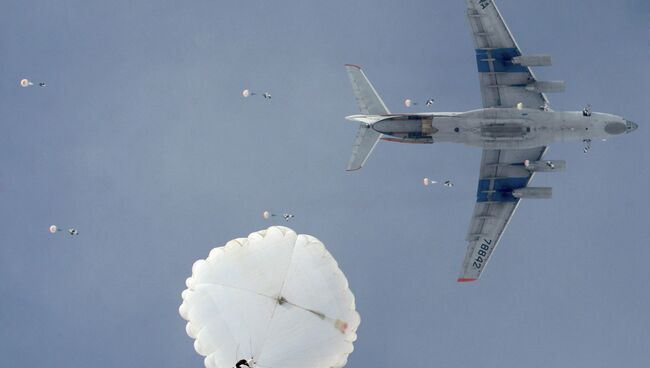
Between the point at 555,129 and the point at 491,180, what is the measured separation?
9.33m

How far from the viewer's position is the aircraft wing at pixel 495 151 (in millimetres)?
82000

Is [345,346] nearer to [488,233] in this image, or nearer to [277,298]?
[277,298]

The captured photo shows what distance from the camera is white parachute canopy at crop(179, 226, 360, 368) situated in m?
66.4

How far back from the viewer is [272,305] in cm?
6688

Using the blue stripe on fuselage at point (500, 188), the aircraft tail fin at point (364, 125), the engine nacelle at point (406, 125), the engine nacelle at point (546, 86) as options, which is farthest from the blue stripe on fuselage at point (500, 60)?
the blue stripe on fuselage at point (500, 188)

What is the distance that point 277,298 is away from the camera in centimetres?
6712

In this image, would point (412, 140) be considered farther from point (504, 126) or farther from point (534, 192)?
point (534, 192)

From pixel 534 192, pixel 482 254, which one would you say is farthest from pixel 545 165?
pixel 482 254

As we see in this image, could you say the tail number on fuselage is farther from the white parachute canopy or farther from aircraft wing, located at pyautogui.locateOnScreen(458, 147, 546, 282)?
the white parachute canopy

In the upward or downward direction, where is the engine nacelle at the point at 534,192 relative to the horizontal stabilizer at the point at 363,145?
downward

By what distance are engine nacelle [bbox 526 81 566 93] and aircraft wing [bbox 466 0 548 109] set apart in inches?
11.9

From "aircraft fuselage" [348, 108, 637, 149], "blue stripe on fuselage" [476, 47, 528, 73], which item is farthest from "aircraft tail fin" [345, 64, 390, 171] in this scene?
"blue stripe on fuselage" [476, 47, 528, 73]

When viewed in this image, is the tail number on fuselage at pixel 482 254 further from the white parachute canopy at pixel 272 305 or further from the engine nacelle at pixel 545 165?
the white parachute canopy at pixel 272 305

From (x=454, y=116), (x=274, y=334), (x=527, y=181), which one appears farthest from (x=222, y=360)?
(x=527, y=181)
